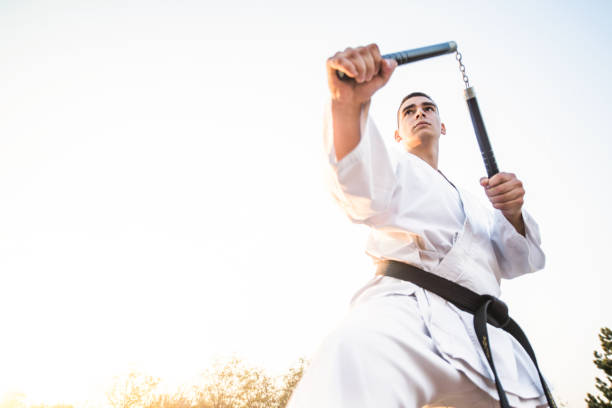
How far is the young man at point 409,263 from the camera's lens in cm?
150

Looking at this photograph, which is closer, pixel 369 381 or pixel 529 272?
pixel 369 381

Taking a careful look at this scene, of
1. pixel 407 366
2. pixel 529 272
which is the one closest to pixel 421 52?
pixel 407 366

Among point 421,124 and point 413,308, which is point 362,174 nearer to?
point 413,308

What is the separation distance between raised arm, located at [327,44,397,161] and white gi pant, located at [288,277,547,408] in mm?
810

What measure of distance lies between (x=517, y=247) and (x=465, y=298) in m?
0.82

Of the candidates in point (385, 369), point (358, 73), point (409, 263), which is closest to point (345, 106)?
point (358, 73)

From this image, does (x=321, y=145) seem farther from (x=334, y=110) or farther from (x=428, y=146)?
(x=428, y=146)

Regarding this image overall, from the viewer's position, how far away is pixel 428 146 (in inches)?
126

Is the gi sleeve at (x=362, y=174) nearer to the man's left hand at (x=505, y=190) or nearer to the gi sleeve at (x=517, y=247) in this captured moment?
the man's left hand at (x=505, y=190)

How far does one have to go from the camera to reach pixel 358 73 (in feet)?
5.16

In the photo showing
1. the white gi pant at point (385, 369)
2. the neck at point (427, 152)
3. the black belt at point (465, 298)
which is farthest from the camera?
the neck at point (427, 152)

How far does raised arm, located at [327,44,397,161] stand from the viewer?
1569mm

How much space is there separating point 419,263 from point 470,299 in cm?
39

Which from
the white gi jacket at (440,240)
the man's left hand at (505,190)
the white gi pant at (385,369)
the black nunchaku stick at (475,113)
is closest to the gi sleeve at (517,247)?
the white gi jacket at (440,240)
